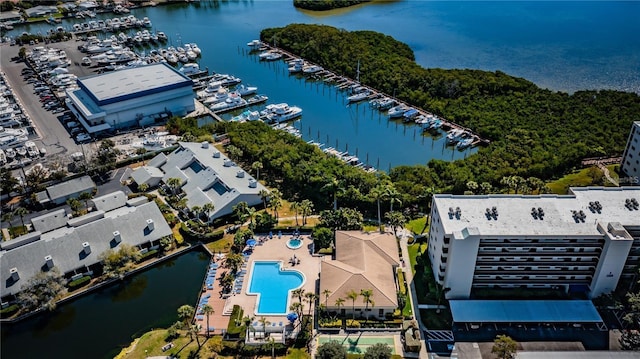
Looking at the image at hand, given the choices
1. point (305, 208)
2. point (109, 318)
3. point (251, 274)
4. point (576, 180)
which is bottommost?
point (109, 318)

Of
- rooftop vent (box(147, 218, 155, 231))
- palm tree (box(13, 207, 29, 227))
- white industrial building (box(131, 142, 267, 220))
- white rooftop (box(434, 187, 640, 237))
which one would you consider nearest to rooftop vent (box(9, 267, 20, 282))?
palm tree (box(13, 207, 29, 227))

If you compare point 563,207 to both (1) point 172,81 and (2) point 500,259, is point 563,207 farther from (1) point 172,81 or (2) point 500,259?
(1) point 172,81

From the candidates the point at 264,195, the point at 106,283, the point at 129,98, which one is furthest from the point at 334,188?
the point at 129,98

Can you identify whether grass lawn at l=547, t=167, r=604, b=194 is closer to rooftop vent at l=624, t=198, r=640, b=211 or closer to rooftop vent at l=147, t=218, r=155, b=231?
rooftop vent at l=624, t=198, r=640, b=211

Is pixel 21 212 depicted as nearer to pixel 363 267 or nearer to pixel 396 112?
pixel 363 267

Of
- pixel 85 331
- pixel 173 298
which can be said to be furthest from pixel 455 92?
pixel 85 331

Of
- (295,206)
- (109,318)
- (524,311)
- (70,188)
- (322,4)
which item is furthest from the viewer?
(322,4)
